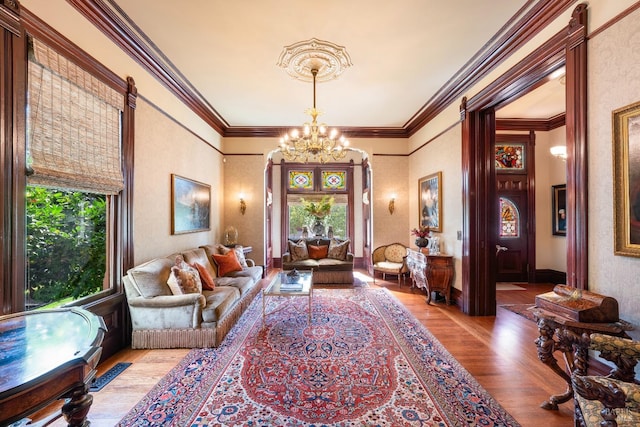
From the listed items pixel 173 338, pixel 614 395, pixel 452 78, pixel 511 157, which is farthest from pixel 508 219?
pixel 173 338

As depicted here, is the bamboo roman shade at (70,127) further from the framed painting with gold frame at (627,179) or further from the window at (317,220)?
the window at (317,220)

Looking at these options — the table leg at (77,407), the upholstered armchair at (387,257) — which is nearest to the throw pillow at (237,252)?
the upholstered armchair at (387,257)

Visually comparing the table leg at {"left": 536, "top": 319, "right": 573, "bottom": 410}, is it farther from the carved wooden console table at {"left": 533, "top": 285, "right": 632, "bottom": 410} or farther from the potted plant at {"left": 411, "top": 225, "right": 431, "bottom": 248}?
the potted plant at {"left": 411, "top": 225, "right": 431, "bottom": 248}

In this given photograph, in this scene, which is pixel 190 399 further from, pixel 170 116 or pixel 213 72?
pixel 213 72

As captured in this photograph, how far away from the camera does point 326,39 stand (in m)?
3.13

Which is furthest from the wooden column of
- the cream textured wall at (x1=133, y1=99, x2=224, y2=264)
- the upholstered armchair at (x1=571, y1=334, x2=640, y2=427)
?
the cream textured wall at (x1=133, y1=99, x2=224, y2=264)

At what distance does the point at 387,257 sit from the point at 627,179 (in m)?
4.50

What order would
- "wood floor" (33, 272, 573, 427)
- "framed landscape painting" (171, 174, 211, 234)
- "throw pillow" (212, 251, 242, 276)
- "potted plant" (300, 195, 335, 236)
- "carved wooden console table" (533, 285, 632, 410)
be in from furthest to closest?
"potted plant" (300, 195, 335, 236) < "throw pillow" (212, 251, 242, 276) < "framed landscape painting" (171, 174, 211, 234) < "wood floor" (33, 272, 573, 427) < "carved wooden console table" (533, 285, 632, 410)

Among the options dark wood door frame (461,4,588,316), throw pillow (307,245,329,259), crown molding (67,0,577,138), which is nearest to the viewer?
dark wood door frame (461,4,588,316)

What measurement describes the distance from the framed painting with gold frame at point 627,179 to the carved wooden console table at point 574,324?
1.41 feet

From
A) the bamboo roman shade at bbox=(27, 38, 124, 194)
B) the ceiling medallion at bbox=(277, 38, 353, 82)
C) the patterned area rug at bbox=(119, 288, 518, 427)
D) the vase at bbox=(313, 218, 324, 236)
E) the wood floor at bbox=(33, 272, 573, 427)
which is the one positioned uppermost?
the ceiling medallion at bbox=(277, 38, 353, 82)

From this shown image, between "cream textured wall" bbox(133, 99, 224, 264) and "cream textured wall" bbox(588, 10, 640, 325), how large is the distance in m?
4.47

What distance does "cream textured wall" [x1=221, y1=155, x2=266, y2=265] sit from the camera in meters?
6.37

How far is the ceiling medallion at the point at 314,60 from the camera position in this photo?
325cm
